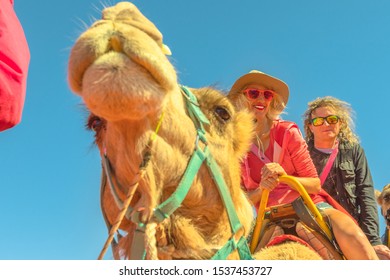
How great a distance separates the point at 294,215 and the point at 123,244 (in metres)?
2.19

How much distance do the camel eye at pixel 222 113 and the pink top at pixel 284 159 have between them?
1.54 m

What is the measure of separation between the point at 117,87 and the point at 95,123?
0.98 m

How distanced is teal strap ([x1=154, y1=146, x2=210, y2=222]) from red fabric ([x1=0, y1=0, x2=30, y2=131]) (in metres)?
0.99

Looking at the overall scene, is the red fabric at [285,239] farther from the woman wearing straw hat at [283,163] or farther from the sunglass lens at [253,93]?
the sunglass lens at [253,93]

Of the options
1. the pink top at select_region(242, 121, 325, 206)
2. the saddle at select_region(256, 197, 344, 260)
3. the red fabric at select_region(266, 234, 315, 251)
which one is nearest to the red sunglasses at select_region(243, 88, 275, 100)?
the pink top at select_region(242, 121, 325, 206)

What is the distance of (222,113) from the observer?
3416mm

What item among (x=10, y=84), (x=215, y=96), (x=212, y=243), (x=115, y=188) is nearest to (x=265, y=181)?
(x=215, y=96)

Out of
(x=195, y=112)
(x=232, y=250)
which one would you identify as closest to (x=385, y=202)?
(x=232, y=250)

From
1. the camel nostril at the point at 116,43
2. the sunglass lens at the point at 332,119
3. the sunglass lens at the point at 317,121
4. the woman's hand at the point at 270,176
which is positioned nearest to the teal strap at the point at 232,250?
the camel nostril at the point at 116,43

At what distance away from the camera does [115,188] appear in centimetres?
282

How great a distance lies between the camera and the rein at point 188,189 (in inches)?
106

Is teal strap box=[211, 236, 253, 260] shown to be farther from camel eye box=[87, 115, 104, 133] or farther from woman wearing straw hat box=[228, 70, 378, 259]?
woman wearing straw hat box=[228, 70, 378, 259]

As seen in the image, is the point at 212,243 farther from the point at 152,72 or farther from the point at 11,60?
the point at 11,60
